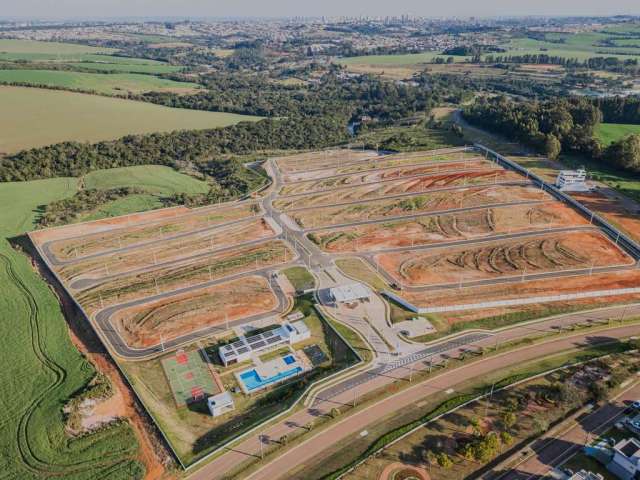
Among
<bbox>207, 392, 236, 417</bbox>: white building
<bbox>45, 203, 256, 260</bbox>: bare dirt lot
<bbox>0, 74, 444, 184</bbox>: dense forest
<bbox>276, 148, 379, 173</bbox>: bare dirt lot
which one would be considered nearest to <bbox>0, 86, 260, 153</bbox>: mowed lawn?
<bbox>0, 74, 444, 184</bbox>: dense forest

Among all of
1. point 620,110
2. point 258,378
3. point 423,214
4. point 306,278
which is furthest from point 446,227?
point 620,110

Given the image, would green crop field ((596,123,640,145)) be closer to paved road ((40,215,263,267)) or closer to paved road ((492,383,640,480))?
paved road ((492,383,640,480))

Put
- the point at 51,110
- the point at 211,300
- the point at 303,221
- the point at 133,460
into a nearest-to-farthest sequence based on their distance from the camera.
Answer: the point at 133,460 < the point at 211,300 < the point at 303,221 < the point at 51,110

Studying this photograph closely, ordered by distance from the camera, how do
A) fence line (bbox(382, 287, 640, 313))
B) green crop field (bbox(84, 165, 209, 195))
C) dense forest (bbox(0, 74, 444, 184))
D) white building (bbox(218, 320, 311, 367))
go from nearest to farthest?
1. white building (bbox(218, 320, 311, 367))
2. fence line (bbox(382, 287, 640, 313))
3. green crop field (bbox(84, 165, 209, 195))
4. dense forest (bbox(0, 74, 444, 184))

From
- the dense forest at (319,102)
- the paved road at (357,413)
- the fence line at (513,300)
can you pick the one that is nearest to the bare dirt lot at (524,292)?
the fence line at (513,300)

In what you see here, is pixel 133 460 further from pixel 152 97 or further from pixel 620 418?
pixel 152 97

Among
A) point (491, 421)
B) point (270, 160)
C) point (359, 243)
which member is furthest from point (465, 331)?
point (270, 160)
